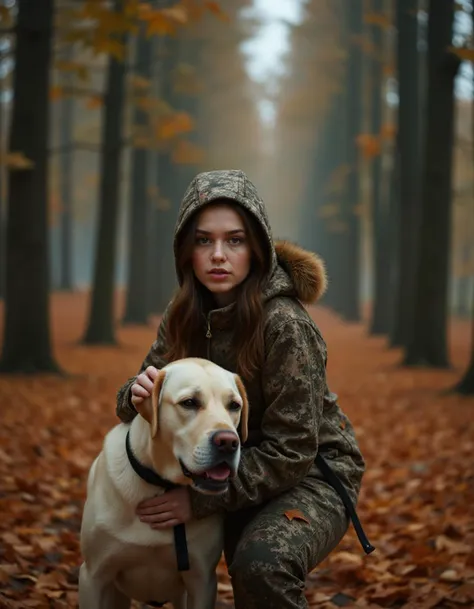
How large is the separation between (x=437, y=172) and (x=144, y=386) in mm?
9492

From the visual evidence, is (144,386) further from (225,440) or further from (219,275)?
(219,275)

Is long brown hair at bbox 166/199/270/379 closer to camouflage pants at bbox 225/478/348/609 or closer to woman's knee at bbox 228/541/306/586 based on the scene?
camouflage pants at bbox 225/478/348/609

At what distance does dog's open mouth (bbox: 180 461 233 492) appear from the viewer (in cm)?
267

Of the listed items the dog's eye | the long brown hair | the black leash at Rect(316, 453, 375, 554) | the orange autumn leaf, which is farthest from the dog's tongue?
the black leash at Rect(316, 453, 375, 554)

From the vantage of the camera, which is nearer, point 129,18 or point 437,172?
point 129,18

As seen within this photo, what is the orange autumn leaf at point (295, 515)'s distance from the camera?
302cm

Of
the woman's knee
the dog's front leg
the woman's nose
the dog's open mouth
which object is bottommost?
the dog's front leg

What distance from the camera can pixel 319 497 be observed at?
3205 mm

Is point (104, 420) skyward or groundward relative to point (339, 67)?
groundward

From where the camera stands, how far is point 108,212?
14453mm

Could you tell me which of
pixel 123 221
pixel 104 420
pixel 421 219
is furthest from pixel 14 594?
pixel 123 221

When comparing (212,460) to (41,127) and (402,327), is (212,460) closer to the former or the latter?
(41,127)

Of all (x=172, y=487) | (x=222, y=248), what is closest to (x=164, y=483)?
(x=172, y=487)

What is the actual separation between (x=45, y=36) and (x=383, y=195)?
50.0 ft
